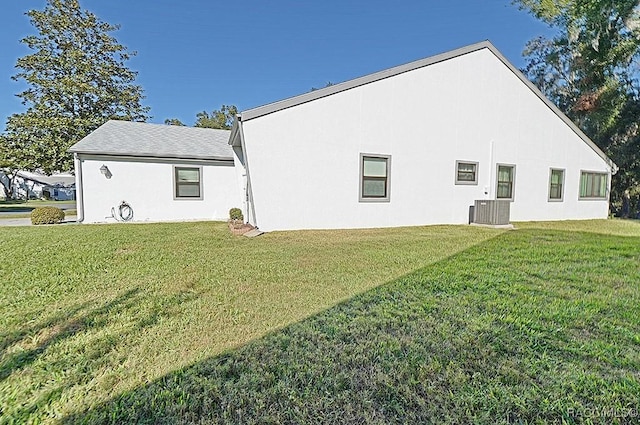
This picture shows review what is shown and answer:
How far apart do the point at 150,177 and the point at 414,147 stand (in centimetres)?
950

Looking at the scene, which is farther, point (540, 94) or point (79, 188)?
point (540, 94)

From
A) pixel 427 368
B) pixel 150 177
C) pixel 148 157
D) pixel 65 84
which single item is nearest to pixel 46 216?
pixel 150 177

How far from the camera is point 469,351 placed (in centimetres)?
256

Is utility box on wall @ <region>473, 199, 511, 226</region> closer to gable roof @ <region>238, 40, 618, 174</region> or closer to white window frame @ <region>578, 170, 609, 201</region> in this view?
gable roof @ <region>238, 40, 618, 174</region>

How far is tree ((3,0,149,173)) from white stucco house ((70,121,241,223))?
760 cm

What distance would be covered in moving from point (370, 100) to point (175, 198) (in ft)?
26.2

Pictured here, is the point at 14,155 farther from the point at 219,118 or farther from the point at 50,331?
the point at 219,118

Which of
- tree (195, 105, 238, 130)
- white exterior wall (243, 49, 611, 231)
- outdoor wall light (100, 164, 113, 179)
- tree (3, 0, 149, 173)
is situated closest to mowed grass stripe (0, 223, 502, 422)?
white exterior wall (243, 49, 611, 231)

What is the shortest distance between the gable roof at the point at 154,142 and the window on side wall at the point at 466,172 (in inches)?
342

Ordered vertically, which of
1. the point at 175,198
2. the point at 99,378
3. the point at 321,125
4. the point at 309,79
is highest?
the point at 309,79

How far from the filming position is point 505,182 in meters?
11.9

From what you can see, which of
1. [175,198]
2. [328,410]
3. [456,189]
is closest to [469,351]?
[328,410]

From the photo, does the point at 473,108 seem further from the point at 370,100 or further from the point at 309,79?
the point at 309,79

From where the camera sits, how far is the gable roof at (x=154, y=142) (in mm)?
11335
